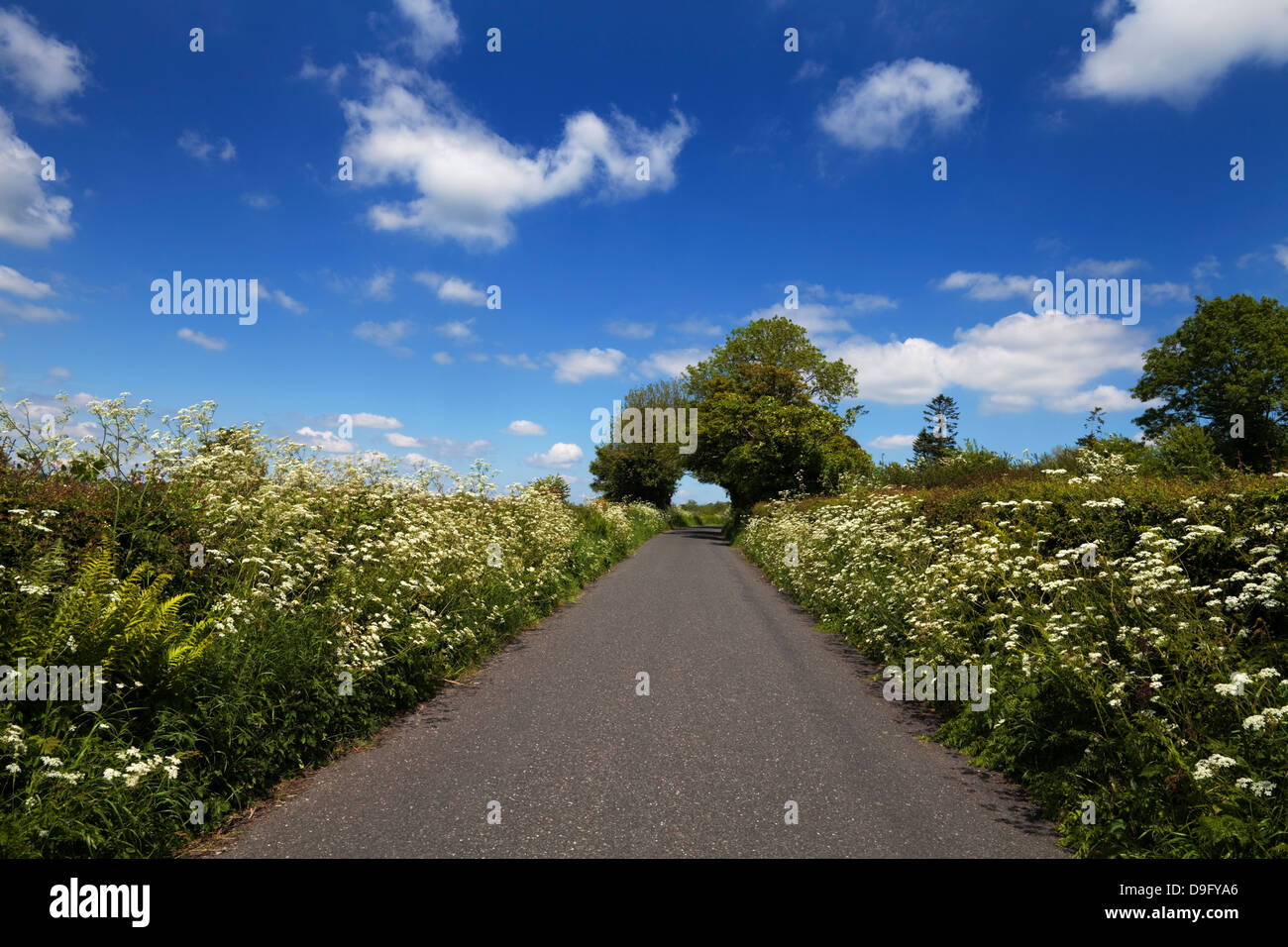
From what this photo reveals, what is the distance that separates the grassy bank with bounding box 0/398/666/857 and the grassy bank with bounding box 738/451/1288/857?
532 centimetres

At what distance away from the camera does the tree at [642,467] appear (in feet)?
176

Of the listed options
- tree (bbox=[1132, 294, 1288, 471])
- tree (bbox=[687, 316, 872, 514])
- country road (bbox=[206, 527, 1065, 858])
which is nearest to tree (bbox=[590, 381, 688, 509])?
tree (bbox=[687, 316, 872, 514])

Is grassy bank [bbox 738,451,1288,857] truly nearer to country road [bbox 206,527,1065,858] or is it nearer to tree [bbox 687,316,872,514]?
country road [bbox 206,527,1065,858]

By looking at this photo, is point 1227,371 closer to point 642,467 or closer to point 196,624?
point 642,467

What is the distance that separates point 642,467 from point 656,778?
49.7 m

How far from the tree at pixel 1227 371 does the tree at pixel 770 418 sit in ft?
67.3

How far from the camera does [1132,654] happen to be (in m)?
4.28

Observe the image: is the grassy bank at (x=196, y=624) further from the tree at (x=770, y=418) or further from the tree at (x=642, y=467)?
the tree at (x=642, y=467)

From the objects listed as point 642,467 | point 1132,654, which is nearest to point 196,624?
point 1132,654

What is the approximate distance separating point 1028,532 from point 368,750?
670 cm
